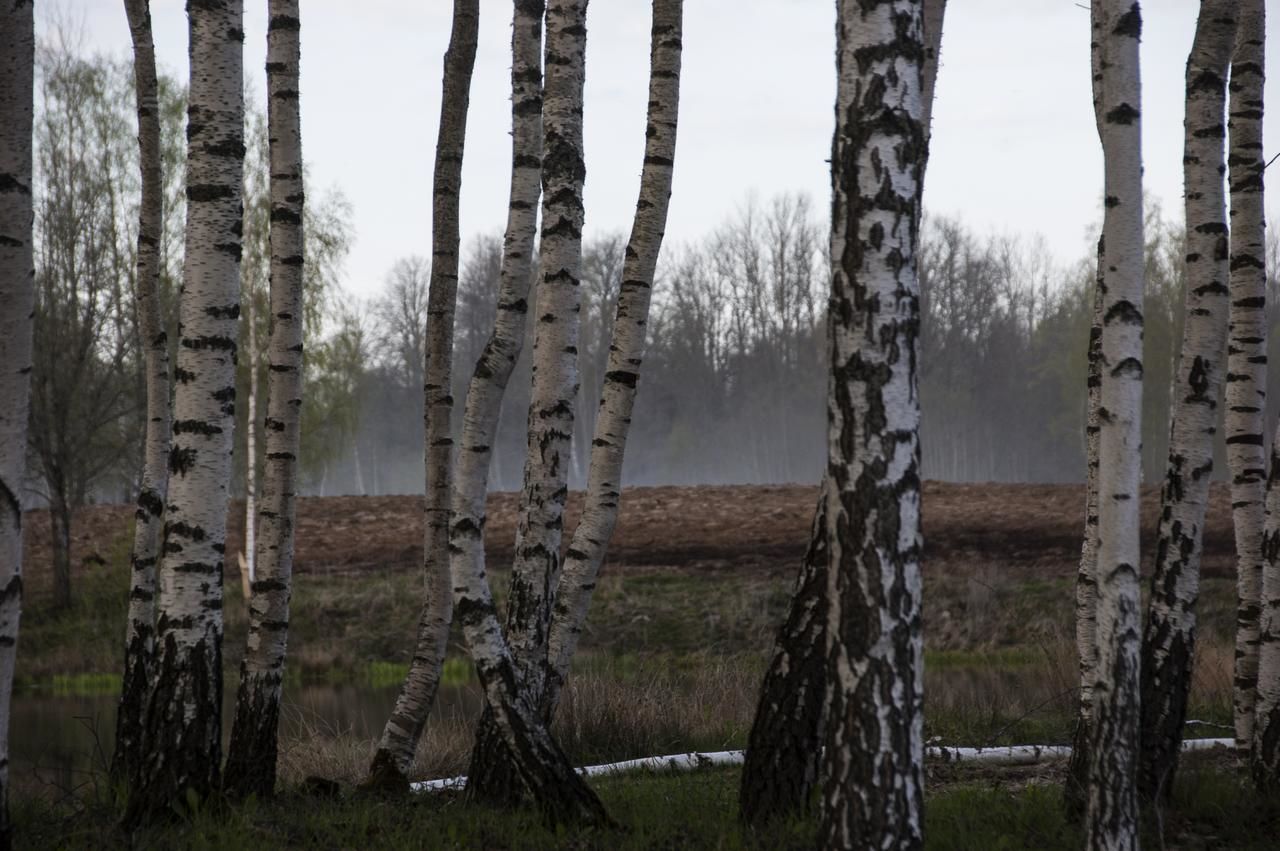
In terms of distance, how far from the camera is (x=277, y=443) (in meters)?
5.89

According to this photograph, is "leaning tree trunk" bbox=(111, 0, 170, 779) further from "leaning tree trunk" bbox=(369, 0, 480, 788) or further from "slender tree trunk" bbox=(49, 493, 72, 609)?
"slender tree trunk" bbox=(49, 493, 72, 609)

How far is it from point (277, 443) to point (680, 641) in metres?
10.5

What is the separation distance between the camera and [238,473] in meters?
26.3

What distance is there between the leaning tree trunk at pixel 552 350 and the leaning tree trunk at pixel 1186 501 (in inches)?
104

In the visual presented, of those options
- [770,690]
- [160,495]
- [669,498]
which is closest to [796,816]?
[770,690]

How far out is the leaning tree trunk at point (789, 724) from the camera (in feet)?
15.1

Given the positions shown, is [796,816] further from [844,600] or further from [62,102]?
[62,102]

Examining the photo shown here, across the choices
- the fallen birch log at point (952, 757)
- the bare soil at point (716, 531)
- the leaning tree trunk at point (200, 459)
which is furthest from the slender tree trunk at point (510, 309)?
the bare soil at point (716, 531)

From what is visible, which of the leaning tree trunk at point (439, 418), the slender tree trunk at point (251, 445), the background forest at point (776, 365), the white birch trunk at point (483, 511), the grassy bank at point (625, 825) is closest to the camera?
the grassy bank at point (625, 825)

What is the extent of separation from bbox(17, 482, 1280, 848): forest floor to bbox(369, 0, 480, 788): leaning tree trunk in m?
0.58

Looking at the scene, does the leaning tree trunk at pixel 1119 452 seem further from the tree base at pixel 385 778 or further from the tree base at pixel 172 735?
the tree base at pixel 172 735

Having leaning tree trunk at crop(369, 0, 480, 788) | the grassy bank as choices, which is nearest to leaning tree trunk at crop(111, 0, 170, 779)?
the grassy bank

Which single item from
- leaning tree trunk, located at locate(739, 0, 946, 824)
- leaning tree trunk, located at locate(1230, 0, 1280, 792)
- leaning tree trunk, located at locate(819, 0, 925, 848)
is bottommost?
leaning tree trunk, located at locate(739, 0, 946, 824)

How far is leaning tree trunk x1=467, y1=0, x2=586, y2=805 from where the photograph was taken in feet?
17.4
